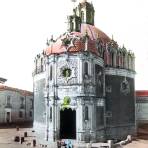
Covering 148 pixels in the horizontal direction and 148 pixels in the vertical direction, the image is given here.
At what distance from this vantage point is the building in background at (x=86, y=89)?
41219 mm

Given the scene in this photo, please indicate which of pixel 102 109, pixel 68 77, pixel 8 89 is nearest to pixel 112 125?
pixel 102 109

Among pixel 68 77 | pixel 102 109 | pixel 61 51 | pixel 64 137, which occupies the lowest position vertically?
pixel 64 137

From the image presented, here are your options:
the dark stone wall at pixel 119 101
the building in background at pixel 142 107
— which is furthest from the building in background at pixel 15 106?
the dark stone wall at pixel 119 101

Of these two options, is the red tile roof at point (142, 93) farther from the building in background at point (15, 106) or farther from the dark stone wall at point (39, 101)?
the building in background at point (15, 106)

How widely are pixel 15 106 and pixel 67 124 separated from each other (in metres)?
30.4

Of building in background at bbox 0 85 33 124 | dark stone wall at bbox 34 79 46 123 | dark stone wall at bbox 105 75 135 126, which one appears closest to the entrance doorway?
dark stone wall at bbox 105 75 135 126

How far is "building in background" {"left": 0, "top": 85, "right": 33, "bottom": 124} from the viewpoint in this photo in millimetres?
68625

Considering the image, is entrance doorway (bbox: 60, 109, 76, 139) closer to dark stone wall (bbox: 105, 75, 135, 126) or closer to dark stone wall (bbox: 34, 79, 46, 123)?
dark stone wall (bbox: 105, 75, 135, 126)

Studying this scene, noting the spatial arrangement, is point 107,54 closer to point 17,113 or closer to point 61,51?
point 61,51

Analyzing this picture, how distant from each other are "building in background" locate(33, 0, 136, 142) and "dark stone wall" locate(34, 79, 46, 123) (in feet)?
1.05

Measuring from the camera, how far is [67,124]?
4388 centimetres

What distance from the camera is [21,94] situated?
7438 centimetres

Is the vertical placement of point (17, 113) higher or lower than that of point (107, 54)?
lower

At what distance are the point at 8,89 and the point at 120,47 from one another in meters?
28.0
